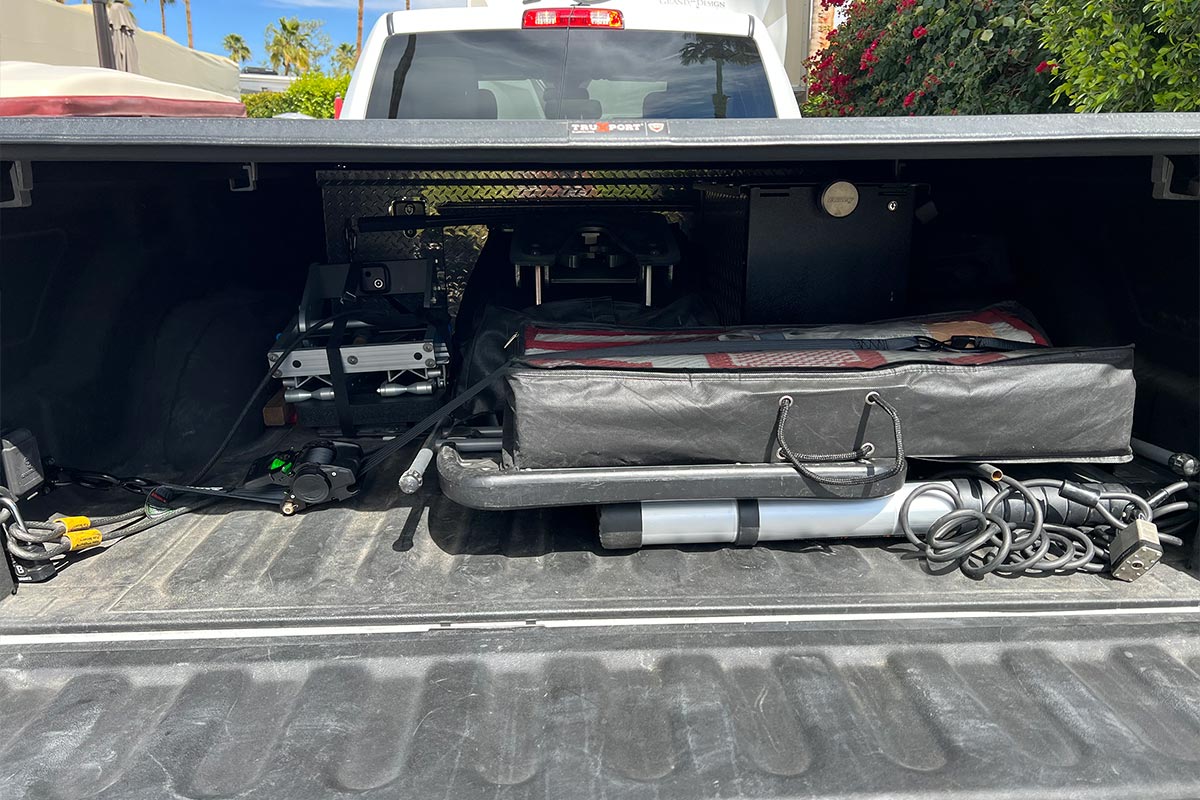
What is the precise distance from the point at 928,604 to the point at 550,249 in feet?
4.96

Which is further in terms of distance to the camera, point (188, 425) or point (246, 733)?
point (188, 425)

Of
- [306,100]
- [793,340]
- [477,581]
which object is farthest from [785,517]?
[306,100]

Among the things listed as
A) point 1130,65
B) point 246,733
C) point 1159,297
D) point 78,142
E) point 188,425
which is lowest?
point 246,733

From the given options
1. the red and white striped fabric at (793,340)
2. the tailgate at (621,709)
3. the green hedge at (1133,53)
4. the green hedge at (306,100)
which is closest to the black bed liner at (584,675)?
the tailgate at (621,709)

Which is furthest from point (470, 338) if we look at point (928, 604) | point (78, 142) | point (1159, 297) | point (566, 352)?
point (1159, 297)

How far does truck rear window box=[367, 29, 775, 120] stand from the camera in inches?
104

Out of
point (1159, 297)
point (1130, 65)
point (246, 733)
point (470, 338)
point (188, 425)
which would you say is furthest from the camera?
point (1130, 65)

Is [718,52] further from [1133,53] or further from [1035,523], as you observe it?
[1133,53]

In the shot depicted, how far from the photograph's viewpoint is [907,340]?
190cm

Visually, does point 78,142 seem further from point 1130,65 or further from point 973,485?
point 1130,65

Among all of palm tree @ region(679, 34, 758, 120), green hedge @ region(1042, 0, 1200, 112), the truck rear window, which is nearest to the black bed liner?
the truck rear window

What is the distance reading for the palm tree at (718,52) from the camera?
9.12 feet

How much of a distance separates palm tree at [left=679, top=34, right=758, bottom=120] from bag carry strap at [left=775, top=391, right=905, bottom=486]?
166cm

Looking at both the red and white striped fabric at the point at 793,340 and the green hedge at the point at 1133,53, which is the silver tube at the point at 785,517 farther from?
the green hedge at the point at 1133,53
